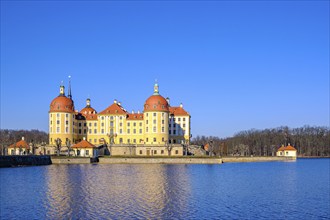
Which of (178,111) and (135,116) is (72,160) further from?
(178,111)

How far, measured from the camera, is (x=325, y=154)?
143 m

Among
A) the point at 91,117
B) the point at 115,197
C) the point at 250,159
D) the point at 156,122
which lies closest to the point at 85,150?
the point at 156,122

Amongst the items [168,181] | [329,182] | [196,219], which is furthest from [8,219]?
[329,182]

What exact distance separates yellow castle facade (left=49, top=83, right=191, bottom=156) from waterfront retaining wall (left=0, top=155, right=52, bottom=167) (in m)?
15.5

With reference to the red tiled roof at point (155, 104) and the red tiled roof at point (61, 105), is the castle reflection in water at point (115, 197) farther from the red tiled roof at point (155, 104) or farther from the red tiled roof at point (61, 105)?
the red tiled roof at point (61, 105)

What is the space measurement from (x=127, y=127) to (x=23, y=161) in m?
27.0

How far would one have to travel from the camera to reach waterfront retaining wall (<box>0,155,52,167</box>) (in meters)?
65.1

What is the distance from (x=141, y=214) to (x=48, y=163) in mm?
49880

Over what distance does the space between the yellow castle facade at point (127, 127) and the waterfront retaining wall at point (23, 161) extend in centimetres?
1553

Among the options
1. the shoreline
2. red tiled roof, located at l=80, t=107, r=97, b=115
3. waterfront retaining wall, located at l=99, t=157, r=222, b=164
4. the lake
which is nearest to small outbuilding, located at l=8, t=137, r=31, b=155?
the shoreline

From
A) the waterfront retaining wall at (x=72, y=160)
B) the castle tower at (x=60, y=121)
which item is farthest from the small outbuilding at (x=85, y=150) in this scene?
the castle tower at (x=60, y=121)

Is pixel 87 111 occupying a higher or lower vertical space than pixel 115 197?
higher

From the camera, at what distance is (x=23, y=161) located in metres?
69.3

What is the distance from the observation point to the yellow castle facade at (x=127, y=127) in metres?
87.2
